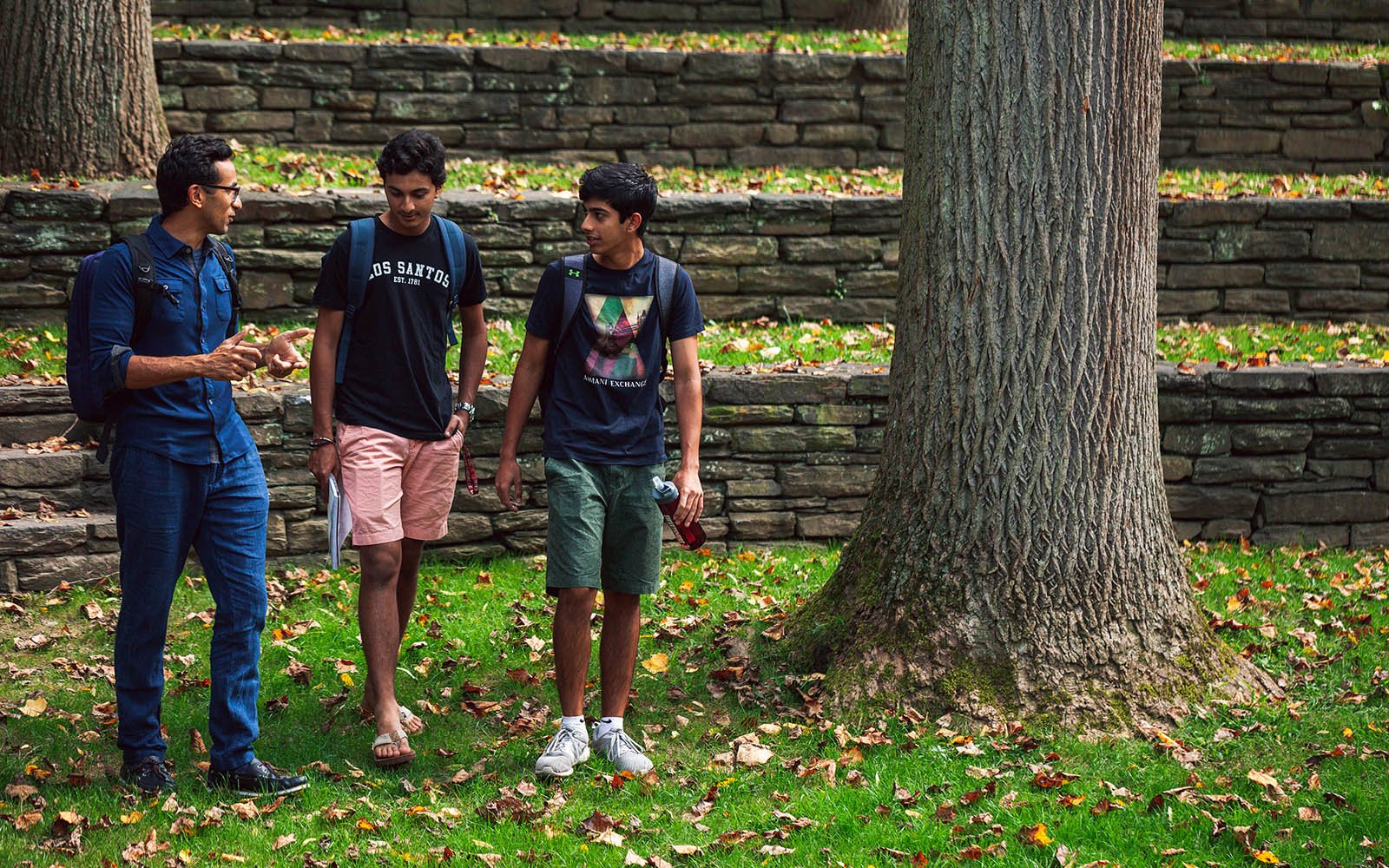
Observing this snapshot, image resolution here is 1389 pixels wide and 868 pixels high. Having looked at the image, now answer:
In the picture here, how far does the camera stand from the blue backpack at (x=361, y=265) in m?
4.34

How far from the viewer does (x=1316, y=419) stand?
23.1 ft

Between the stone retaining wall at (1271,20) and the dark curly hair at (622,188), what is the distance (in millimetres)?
10593

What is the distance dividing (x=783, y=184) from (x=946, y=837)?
6.25 m

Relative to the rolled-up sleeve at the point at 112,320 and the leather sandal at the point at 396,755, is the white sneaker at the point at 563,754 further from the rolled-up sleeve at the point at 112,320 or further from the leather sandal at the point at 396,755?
the rolled-up sleeve at the point at 112,320

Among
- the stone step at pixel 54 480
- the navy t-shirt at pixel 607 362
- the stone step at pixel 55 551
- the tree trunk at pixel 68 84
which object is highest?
the tree trunk at pixel 68 84

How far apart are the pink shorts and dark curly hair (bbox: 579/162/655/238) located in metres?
1.00

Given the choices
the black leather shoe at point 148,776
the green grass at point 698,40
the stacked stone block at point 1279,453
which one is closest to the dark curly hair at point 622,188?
the black leather shoe at point 148,776

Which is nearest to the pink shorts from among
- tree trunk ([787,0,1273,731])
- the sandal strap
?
the sandal strap

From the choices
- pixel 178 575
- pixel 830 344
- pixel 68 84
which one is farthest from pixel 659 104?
pixel 178 575

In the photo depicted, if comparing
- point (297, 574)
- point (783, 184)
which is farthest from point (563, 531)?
point (783, 184)

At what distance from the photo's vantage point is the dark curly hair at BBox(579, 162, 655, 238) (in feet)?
13.9

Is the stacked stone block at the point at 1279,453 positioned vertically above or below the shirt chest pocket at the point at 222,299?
below

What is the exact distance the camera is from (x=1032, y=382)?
466 centimetres

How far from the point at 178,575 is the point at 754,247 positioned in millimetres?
4845
